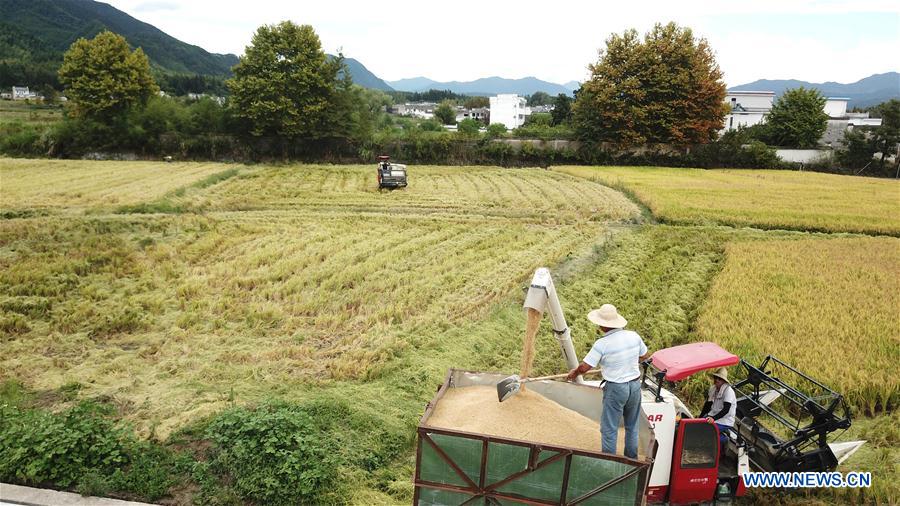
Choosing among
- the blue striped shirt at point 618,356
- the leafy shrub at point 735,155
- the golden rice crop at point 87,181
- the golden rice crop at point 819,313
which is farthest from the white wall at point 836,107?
the blue striped shirt at point 618,356

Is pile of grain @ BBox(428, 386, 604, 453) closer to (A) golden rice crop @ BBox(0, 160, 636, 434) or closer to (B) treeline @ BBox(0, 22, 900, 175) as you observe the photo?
(A) golden rice crop @ BBox(0, 160, 636, 434)

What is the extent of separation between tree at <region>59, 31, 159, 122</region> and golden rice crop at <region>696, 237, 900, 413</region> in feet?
133

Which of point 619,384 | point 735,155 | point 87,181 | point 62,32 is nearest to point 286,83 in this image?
point 87,181

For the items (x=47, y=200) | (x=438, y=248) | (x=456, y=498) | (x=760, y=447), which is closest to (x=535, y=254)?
A: (x=438, y=248)

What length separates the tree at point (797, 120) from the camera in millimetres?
47281

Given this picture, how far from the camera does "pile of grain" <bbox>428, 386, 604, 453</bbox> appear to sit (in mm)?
5477

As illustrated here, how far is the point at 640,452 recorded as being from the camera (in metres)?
5.54

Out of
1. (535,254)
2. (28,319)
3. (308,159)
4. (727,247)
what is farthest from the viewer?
(308,159)

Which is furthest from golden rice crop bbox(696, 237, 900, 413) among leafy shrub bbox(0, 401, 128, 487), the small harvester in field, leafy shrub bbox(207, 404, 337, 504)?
the small harvester in field

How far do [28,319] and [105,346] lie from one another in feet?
6.85

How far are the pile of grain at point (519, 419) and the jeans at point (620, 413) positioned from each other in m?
0.25

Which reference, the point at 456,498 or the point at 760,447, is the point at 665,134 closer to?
the point at 760,447

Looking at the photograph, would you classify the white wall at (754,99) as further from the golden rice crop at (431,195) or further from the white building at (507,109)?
the golden rice crop at (431,195)

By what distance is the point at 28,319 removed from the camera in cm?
1055
